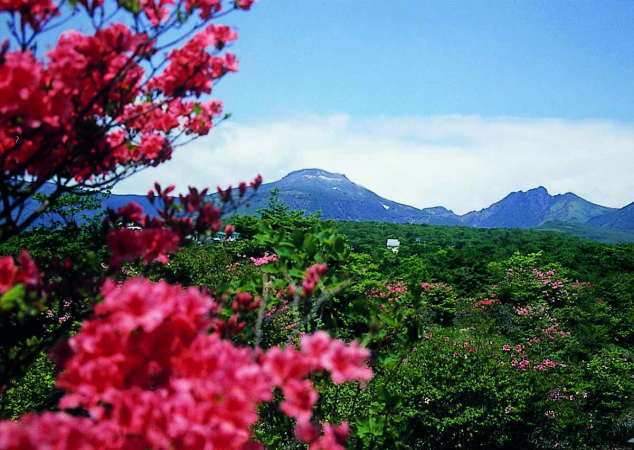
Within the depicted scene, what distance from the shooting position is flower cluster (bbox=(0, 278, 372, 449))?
1162 mm

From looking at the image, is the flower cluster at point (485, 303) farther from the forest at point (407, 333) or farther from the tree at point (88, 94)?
the tree at point (88, 94)

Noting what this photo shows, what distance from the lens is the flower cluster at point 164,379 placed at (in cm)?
116

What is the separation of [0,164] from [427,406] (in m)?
9.37

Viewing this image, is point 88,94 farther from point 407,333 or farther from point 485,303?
point 485,303

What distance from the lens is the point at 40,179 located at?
2.25m

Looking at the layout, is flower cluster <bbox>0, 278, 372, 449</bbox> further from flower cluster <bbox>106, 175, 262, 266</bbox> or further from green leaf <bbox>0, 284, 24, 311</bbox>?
flower cluster <bbox>106, 175, 262, 266</bbox>

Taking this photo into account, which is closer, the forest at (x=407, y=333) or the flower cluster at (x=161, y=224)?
the flower cluster at (x=161, y=224)

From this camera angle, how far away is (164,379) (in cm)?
140

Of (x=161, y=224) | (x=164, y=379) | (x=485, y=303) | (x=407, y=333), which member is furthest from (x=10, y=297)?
(x=485, y=303)

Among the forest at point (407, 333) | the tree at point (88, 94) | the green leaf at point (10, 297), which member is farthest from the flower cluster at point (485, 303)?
the green leaf at point (10, 297)

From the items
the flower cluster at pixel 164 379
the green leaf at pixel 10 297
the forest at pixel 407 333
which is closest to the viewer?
the flower cluster at pixel 164 379

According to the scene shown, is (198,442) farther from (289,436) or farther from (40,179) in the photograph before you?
(289,436)

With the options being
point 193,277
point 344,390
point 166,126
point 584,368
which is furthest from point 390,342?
point 584,368

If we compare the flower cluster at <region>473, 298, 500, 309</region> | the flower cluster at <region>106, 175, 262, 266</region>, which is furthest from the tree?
the flower cluster at <region>473, 298, 500, 309</region>
